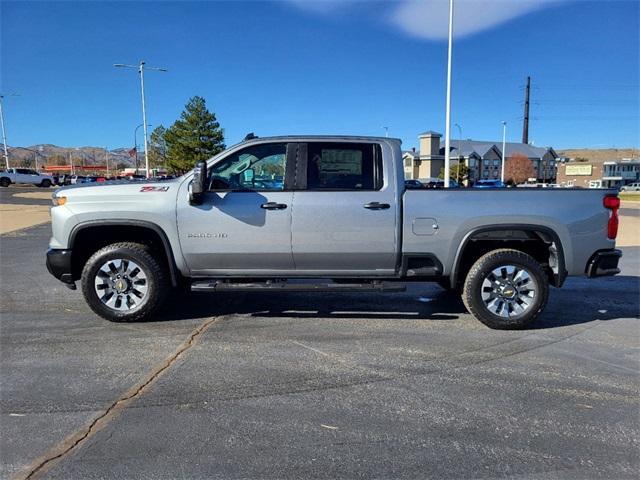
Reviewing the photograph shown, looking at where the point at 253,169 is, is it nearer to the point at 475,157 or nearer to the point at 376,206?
the point at 376,206

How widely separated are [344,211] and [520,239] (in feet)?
6.40

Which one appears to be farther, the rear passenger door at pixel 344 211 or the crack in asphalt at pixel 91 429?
the rear passenger door at pixel 344 211

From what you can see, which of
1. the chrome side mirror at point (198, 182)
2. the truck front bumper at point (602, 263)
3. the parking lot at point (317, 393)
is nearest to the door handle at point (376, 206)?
the parking lot at point (317, 393)

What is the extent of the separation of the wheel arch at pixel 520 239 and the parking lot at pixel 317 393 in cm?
67

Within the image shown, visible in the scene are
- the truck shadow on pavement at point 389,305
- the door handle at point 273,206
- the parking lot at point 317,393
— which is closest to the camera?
the parking lot at point 317,393

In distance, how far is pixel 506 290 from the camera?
5.11 metres

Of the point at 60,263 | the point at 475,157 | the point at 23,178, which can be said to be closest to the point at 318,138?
the point at 60,263

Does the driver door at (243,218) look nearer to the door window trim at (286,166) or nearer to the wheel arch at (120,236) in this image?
the door window trim at (286,166)

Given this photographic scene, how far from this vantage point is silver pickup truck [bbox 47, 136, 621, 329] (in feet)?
16.4

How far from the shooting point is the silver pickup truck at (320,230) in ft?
16.4

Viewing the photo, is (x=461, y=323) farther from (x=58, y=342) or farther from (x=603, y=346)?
(x=58, y=342)

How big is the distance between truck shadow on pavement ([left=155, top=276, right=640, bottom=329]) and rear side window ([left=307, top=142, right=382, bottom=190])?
5.19 ft

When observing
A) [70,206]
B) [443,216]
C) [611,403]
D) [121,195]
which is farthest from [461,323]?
[70,206]

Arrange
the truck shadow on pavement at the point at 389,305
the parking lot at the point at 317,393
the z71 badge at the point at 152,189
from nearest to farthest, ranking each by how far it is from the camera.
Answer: the parking lot at the point at 317,393, the z71 badge at the point at 152,189, the truck shadow on pavement at the point at 389,305
